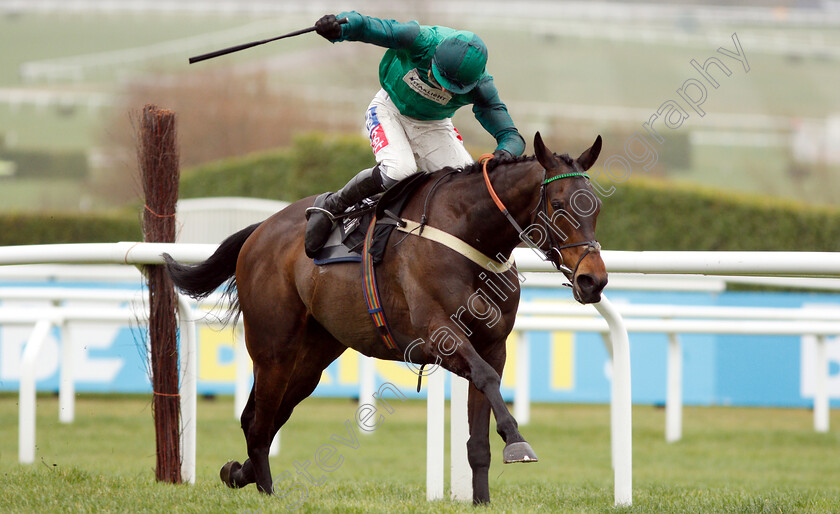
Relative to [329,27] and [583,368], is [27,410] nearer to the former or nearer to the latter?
[329,27]

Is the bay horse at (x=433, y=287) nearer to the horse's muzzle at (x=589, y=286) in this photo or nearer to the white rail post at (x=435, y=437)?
the horse's muzzle at (x=589, y=286)

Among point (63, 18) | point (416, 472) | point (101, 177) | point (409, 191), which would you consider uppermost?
point (63, 18)

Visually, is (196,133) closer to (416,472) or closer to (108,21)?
(108,21)

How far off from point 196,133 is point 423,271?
27.5 meters

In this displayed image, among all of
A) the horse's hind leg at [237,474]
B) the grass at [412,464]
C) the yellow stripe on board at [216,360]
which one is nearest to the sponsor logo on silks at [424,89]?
the grass at [412,464]

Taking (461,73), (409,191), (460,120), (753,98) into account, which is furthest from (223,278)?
(753,98)

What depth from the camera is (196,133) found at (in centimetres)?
2992

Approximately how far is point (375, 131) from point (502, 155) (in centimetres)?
59

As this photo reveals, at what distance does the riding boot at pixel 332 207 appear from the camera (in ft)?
13.0

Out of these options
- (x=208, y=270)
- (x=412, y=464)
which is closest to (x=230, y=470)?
(x=208, y=270)

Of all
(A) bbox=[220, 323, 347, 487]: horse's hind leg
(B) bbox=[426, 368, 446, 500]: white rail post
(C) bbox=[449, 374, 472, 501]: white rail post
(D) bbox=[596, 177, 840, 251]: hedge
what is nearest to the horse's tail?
(A) bbox=[220, 323, 347, 487]: horse's hind leg

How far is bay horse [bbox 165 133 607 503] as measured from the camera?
332 cm

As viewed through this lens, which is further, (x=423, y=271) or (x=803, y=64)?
(x=803, y=64)

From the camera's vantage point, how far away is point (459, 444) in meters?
4.18
